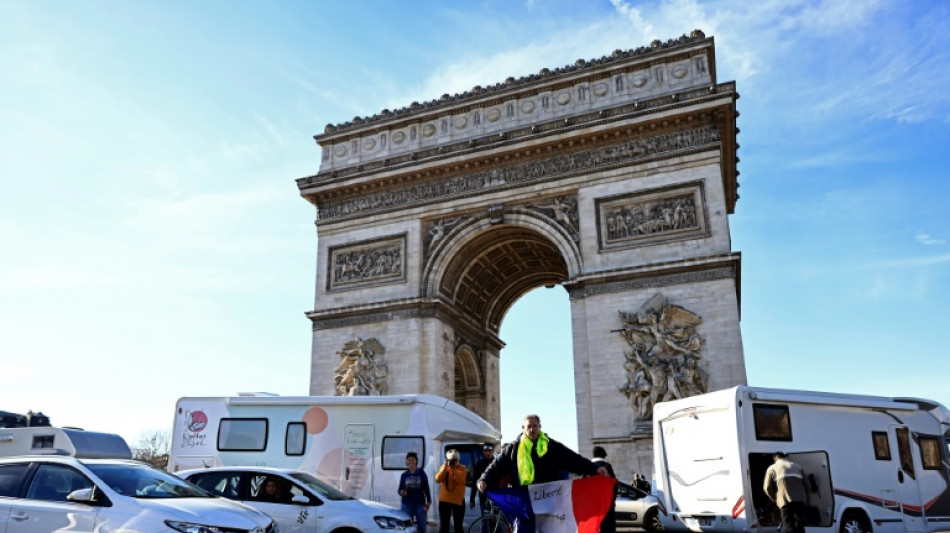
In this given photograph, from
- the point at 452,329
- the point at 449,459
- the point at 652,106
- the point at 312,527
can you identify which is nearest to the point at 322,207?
the point at 452,329

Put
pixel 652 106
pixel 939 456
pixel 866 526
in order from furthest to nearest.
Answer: pixel 652 106
pixel 939 456
pixel 866 526

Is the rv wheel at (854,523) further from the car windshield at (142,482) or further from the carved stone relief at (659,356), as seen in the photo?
the car windshield at (142,482)

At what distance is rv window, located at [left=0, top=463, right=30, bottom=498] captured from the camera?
24.4 ft

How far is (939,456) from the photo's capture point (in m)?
13.2

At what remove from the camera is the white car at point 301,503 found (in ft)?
31.3

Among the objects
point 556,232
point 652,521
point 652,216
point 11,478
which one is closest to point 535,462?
point 11,478

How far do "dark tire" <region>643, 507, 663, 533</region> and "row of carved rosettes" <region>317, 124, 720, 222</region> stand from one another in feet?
39.7

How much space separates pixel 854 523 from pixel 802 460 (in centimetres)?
119

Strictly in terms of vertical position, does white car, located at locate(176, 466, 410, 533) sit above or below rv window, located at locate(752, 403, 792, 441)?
below

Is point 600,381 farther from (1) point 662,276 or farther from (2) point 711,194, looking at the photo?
(2) point 711,194

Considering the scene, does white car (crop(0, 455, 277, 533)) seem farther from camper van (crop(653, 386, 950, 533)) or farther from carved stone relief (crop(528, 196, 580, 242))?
carved stone relief (crop(528, 196, 580, 242))

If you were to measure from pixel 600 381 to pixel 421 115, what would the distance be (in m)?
12.1

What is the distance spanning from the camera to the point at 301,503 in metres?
9.73

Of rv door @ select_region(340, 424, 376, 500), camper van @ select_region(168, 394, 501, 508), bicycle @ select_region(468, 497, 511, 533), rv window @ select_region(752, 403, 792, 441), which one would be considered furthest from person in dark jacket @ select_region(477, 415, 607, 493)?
rv door @ select_region(340, 424, 376, 500)
